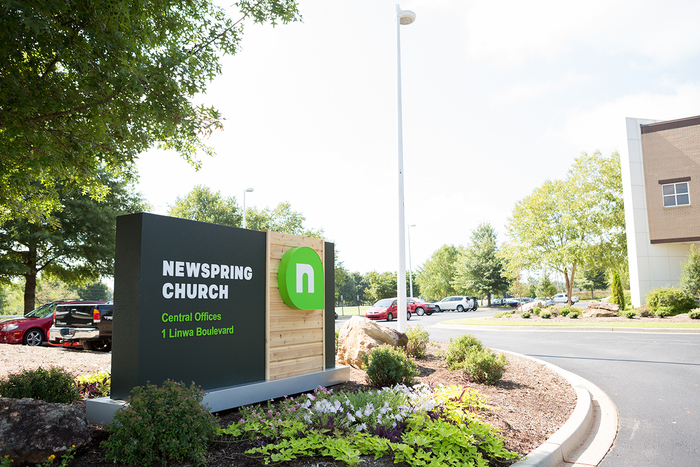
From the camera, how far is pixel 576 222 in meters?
30.1

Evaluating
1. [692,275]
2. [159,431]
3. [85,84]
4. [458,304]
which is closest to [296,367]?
[159,431]

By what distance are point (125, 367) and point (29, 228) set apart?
1982cm

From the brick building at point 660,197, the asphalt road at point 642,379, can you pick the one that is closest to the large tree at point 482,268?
the brick building at point 660,197

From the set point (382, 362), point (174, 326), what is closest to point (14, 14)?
point (174, 326)

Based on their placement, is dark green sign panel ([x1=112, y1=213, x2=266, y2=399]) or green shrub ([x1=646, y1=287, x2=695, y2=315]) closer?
dark green sign panel ([x1=112, y1=213, x2=266, y2=399])

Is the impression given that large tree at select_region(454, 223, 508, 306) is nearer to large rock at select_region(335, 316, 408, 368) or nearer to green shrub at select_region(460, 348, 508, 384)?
large rock at select_region(335, 316, 408, 368)

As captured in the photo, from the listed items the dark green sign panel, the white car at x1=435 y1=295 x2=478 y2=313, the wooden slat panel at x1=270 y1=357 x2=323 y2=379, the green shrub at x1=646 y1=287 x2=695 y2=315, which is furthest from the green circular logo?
the white car at x1=435 y1=295 x2=478 y2=313

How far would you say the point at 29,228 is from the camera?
65.7 ft

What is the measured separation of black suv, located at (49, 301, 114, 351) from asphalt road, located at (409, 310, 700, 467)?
40.4 feet

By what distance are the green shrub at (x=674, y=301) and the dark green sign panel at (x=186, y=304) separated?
72.7 feet

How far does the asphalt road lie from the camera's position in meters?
4.78

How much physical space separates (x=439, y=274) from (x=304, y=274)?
5625cm

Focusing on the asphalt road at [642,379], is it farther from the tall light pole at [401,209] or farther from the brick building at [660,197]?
the brick building at [660,197]

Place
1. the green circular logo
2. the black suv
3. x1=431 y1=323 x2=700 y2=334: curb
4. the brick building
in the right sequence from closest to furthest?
the green circular logo
the black suv
x1=431 y1=323 x2=700 y2=334: curb
the brick building
